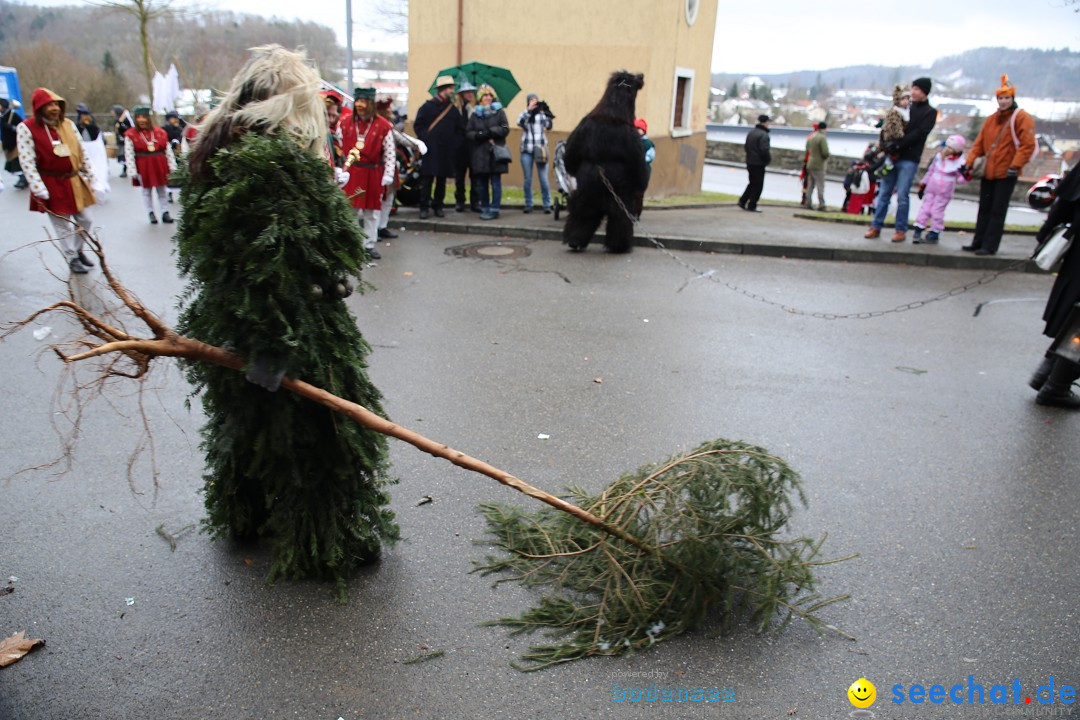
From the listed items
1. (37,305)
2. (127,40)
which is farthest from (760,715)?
(127,40)

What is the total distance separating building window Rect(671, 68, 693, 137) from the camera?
18.3 meters

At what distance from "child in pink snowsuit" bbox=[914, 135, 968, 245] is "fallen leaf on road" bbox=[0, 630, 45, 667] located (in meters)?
11.8

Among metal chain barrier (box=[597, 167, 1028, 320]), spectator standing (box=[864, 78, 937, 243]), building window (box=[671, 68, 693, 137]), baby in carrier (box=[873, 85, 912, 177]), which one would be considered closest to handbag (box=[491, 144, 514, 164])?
metal chain barrier (box=[597, 167, 1028, 320])

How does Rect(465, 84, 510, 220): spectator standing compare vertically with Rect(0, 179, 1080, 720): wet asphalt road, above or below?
above

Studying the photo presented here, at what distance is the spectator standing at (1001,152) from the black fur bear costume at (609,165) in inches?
179

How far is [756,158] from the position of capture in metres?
15.7

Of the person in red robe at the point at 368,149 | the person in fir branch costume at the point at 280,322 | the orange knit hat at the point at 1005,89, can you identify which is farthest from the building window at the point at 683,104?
the person in fir branch costume at the point at 280,322

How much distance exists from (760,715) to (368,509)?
1.74 metres

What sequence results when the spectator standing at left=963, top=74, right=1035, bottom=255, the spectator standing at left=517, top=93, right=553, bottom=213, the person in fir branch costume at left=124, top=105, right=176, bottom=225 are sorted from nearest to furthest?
the spectator standing at left=963, top=74, right=1035, bottom=255 → the person in fir branch costume at left=124, top=105, right=176, bottom=225 → the spectator standing at left=517, top=93, right=553, bottom=213

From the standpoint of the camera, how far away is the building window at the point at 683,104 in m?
18.3

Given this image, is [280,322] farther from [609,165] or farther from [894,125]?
[894,125]

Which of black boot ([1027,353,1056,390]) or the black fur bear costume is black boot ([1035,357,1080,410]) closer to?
black boot ([1027,353,1056,390])

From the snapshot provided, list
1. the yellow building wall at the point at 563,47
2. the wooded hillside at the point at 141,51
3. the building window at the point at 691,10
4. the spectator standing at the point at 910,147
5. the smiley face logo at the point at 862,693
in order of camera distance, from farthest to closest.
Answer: the wooded hillside at the point at 141,51
the building window at the point at 691,10
the yellow building wall at the point at 563,47
the spectator standing at the point at 910,147
the smiley face logo at the point at 862,693

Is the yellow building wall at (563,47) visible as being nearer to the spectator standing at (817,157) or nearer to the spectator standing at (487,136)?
the spectator standing at (817,157)
